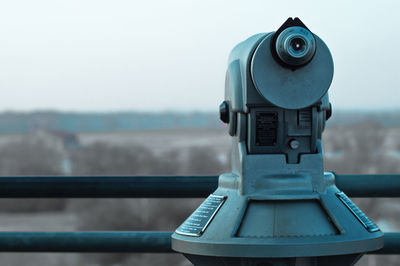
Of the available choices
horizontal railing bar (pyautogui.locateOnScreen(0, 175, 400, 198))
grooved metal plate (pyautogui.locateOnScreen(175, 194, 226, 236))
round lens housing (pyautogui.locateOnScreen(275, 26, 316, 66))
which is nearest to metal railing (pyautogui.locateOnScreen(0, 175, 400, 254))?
horizontal railing bar (pyautogui.locateOnScreen(0, 175, 400, 198))

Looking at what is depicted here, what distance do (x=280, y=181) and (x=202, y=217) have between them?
0.25m

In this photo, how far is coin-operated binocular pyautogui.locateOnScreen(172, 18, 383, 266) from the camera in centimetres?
198

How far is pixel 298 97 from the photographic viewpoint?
203 cm

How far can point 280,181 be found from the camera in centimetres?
204

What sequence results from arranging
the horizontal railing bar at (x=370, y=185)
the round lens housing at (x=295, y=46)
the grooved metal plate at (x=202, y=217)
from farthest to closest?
the horizontal railing bar at (x=370, y=185), the grooved metal plate at (x=202, y=217), the round lens housing at (x=295, y=46)

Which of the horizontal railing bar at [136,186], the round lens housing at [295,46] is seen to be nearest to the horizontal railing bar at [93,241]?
the horizontal railing bar at [136,186]

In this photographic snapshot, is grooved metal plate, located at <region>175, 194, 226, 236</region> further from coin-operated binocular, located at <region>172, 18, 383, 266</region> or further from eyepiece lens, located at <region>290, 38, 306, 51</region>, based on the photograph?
eyepiece lens, located at <region>290, 38, 306, 51</region>

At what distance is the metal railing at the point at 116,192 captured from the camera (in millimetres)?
2611

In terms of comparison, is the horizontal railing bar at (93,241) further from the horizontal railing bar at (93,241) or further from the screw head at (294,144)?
the screw head at (294,144)

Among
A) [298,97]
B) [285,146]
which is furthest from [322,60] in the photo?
[285,146]

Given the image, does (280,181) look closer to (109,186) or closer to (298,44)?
(298,44)

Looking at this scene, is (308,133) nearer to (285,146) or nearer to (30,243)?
(285,146)

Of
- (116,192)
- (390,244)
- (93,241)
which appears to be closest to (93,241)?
(93,241)

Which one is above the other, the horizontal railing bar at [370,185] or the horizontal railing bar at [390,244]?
the horizontal railing bar at [370,185]
